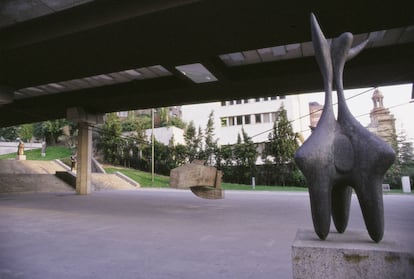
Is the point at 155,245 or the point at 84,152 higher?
the point at 84,152

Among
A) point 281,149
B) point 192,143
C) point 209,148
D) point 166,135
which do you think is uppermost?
point 166,135

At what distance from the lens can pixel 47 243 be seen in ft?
16.4

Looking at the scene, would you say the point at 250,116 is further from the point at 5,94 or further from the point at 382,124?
the point at 5,94

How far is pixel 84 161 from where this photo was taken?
653 inches

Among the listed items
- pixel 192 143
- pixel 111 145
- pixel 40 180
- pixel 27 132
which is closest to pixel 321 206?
pixel 40 180

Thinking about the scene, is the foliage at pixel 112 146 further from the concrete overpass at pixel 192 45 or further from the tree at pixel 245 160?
the concrete overpass at pixel 192 45

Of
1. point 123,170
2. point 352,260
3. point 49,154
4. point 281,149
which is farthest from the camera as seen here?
point 49,154

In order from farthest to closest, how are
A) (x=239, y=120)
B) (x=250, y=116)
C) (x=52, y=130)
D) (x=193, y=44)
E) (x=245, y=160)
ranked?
(x=52, y=130)
(x=239, y=120)
(x=250, y=116)
(x=245, y=160)
(x=193, y=44)

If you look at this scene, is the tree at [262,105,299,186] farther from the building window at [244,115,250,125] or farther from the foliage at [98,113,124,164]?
the foliage at [98,113,124,164]

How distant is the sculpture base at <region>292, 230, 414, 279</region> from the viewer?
8.22 feet

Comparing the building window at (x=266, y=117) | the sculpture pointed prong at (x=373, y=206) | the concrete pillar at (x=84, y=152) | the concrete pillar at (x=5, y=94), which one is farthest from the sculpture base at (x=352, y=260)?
the building window at (x=266, y=117)

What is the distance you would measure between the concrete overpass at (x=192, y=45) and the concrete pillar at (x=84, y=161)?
356 cm


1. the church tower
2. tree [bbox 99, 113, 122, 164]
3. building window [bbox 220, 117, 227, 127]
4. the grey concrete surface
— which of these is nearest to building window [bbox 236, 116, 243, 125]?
building window [bbox 220, 117, 227, 127]

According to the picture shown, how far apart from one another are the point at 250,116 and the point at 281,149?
30.4 ft
